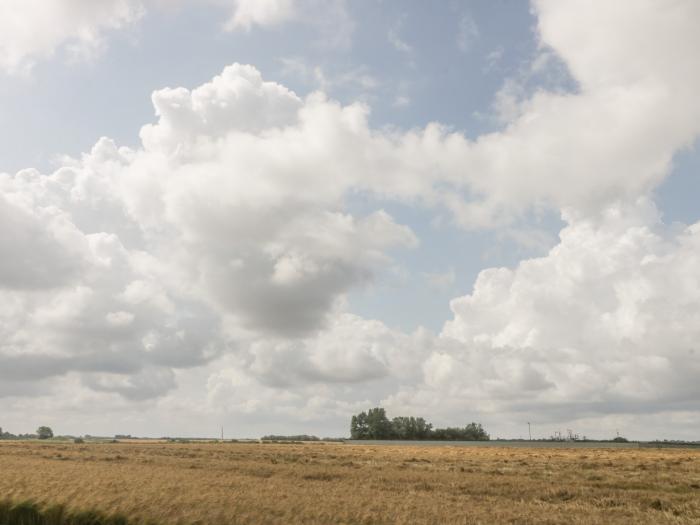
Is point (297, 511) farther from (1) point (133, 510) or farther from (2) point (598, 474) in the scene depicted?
(2) point (598, 474)

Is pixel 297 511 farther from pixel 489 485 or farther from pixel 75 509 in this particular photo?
pixel 489 485

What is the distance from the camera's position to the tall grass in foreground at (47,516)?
16.7m

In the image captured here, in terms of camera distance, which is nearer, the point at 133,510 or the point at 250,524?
the point at 250,524

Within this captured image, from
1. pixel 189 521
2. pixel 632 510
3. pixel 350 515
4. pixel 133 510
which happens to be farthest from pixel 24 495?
pixel 632 510

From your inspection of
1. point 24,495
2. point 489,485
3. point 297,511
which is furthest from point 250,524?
point 489,485

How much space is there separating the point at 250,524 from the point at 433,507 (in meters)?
10.1

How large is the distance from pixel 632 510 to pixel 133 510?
69.4ft

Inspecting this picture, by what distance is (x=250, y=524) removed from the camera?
1600 centimetres

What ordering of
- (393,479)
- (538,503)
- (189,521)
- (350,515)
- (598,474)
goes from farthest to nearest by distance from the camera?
(598,474)
(393,479)
(538,503)
(350,515)
(189,521)

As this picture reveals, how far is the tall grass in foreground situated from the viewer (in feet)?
54.9

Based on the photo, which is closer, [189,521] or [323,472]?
[189,521]

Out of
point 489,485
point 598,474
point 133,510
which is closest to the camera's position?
point 133,510

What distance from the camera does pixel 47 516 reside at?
17906mm

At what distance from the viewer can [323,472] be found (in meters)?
46.2
